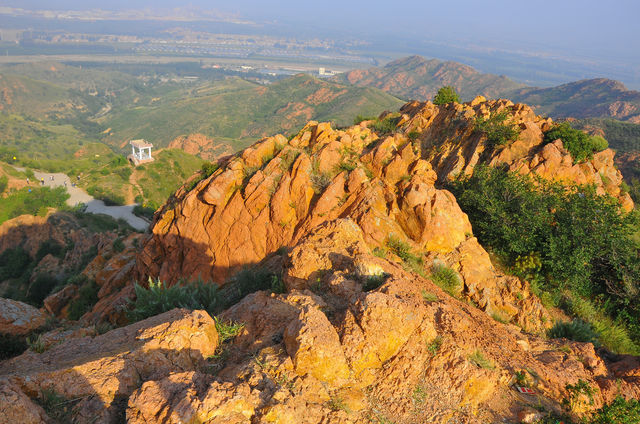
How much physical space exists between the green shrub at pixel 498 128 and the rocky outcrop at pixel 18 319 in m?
19.2

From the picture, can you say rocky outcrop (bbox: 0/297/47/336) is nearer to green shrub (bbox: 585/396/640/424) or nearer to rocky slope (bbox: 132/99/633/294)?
rocky slope (bbox: 132/99/633/294)

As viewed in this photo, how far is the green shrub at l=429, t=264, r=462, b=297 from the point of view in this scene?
9.57 m

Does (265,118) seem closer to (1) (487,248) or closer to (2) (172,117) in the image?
(2) (172,117)

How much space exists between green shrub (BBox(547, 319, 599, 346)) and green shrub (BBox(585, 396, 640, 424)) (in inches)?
151

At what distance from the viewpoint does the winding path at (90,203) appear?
4716cm

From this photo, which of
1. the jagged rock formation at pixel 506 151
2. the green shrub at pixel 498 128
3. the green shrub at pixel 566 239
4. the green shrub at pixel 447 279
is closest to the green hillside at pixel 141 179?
the jagged rock formation at pixel 506 151

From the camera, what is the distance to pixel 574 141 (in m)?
15.7

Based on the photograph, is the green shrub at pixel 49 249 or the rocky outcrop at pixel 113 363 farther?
the green shrub at pixel 49 249

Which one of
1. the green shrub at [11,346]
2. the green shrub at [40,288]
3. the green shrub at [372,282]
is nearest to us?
the green shrub at [372,282]

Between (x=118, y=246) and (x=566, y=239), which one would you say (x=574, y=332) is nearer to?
(x=566, y=239)

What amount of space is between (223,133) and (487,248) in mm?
136512

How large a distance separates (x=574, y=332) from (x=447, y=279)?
3041 mm

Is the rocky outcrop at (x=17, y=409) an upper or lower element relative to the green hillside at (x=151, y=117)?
upper

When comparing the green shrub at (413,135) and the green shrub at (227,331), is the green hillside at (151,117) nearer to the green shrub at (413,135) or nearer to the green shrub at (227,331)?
the green shrub at (413,135)
